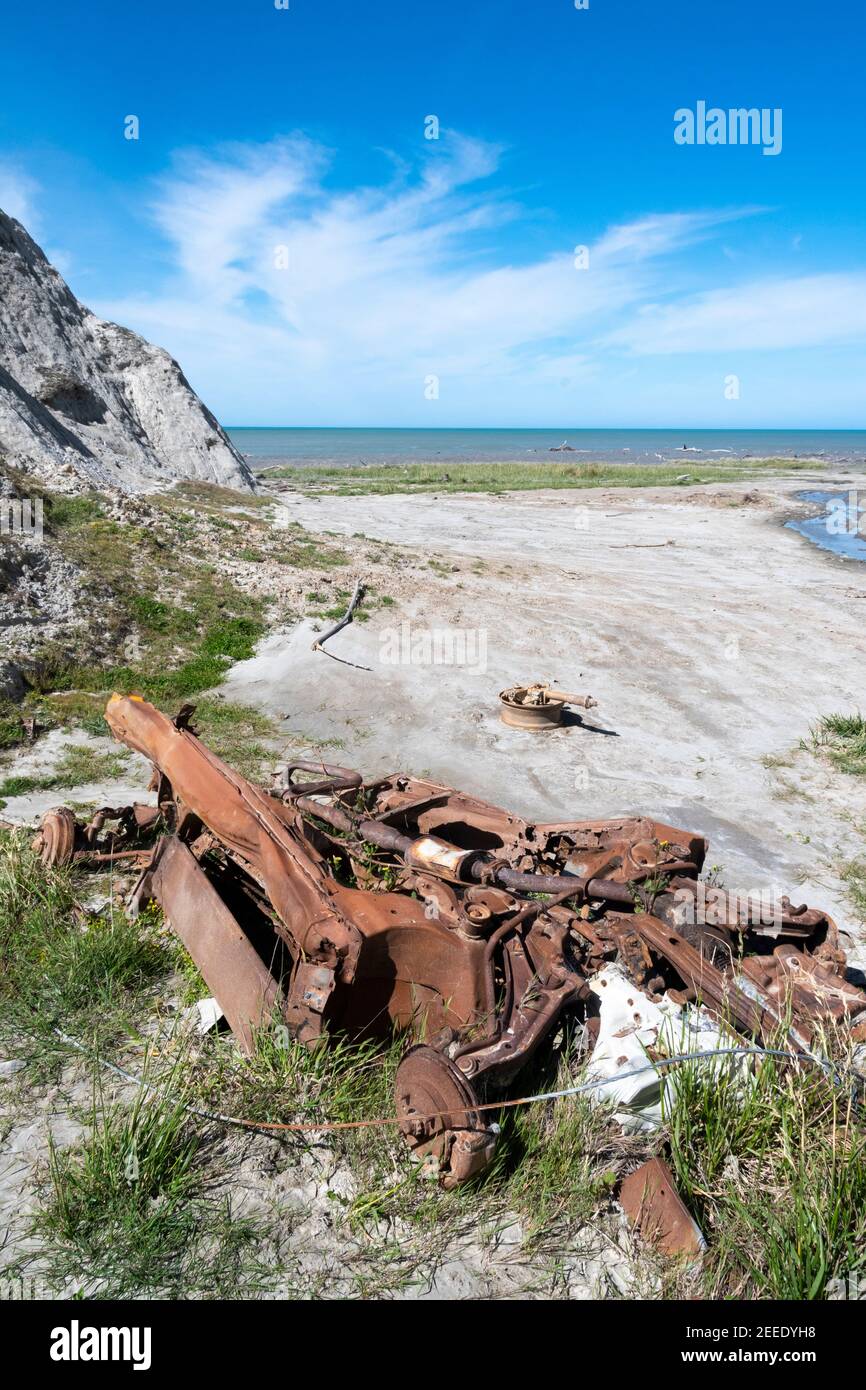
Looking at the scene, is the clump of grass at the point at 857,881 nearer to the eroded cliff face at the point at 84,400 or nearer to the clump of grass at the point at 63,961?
the clump of grass at the point at 63,961

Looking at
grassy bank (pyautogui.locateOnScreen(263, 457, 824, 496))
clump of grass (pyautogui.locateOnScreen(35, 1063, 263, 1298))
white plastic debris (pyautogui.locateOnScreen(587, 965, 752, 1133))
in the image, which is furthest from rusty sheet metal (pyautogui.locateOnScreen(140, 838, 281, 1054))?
grassy bank (pyautogui.locateOnScreen(263, 457, 824, 496))

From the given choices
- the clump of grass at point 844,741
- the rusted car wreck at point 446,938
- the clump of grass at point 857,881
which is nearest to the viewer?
the rusted car wreck at point 446,938

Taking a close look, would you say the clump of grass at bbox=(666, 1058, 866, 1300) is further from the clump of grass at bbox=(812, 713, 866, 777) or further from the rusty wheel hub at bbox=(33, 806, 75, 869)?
the clump of grass at bbox=(812, 713, 866, 777)

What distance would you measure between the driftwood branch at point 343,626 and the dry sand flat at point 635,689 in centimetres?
21

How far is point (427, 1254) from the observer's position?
3.23 meters

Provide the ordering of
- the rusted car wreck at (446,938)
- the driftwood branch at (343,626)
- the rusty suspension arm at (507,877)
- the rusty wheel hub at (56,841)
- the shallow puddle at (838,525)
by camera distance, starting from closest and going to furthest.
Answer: the rusted car wreck at (446,938) → the rusty suspension arm at (507,877) → the rusty wheel hub at (56,841) → the driftwood branch at (343,626) → the shallow puddle at (838,525)

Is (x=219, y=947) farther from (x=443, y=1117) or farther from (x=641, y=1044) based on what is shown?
(x=641, y=1044)

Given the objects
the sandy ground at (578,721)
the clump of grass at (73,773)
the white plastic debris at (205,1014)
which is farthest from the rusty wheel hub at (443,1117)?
the clump of grass at (73,773)

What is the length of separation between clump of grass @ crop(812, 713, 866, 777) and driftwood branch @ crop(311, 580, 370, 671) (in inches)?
289

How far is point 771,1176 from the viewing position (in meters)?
3.39

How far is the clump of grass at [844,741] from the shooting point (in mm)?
10102
